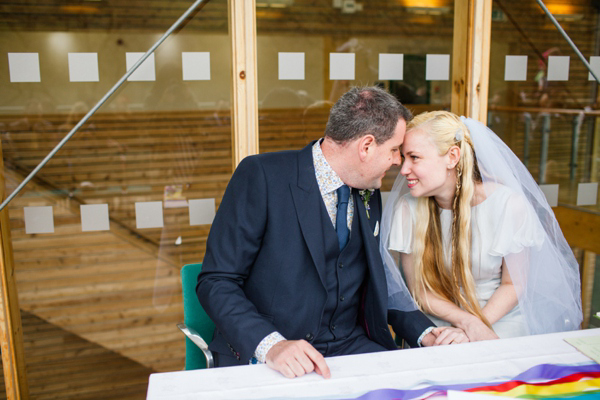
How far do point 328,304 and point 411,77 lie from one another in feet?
4.95

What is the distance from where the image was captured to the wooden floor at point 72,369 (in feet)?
9.04

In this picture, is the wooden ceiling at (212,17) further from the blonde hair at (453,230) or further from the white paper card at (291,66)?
the blonde hair at (453,230)

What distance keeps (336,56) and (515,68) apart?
3.37 ft

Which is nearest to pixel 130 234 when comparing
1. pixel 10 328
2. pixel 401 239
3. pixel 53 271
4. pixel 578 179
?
pixel 53 271

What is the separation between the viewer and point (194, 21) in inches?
102

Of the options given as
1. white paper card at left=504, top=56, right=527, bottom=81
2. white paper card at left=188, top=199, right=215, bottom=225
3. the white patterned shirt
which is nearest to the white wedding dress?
the white patterned shirt

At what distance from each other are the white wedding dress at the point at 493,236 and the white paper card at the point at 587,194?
1.46 meters

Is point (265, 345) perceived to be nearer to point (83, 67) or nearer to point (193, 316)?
point (193, 316)

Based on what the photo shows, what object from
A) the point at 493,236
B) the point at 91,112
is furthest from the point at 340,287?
the point at 91,112

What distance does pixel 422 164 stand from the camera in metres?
1.96

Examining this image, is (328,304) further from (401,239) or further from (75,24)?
(75,24)

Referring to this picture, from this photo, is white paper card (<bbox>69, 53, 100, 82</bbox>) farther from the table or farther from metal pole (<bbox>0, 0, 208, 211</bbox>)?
the table

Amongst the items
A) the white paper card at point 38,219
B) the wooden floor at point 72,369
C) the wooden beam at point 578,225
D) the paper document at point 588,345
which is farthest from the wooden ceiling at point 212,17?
the paper document at point 588,345

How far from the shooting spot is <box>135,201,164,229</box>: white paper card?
2736mm
